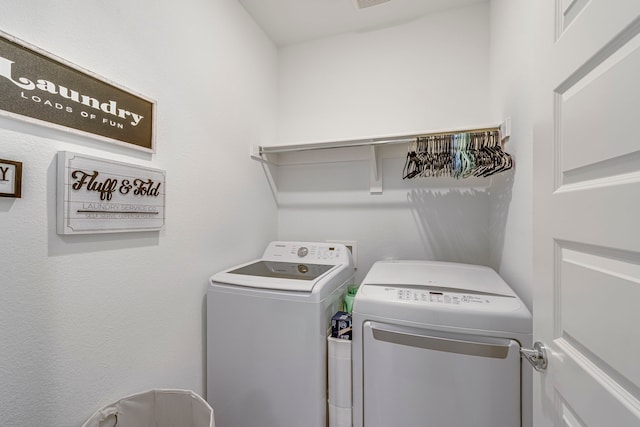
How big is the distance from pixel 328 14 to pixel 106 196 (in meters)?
1.76

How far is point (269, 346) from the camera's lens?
121 cm

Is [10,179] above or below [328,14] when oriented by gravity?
below

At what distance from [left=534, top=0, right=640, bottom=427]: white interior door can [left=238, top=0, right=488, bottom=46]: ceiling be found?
128 centimetres

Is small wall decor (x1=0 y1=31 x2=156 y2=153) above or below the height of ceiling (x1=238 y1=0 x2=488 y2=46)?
below

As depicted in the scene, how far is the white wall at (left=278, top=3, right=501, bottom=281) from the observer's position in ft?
5.61

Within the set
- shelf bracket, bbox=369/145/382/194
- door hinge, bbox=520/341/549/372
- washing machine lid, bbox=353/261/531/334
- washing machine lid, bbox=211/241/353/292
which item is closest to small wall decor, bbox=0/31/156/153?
washing machine lid, bbox=211/241/353/292

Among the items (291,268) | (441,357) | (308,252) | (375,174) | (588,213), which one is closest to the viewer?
(588,213)

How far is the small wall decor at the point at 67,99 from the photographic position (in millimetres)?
712

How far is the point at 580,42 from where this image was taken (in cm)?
56

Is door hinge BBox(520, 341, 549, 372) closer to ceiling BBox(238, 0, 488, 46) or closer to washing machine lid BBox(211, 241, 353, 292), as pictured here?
washing machine lid BBox(211, 241, 353, 292)

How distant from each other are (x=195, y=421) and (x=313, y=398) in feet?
1.63

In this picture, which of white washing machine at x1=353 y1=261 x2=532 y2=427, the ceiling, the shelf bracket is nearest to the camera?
white washing machine at x1=353 y1=261 x2=532 y2=427

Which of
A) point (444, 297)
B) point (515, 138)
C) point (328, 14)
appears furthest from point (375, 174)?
point (328, 14)

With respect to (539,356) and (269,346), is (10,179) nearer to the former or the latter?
(269,346)
